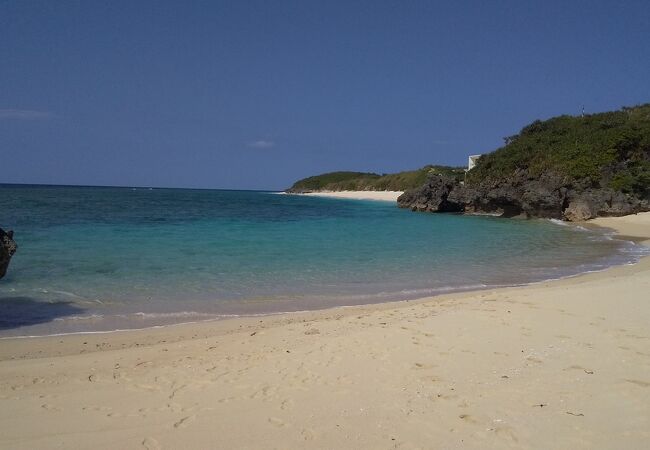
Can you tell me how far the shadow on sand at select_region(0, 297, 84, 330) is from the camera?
25.2ft

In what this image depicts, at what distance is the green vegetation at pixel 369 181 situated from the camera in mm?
99000

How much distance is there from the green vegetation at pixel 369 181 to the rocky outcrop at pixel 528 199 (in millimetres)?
24400

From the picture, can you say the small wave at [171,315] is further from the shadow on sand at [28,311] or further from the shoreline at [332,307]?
the shadow on sand at [28,311]

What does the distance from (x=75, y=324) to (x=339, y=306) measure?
4.91m

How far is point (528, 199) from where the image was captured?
39094 millimetres

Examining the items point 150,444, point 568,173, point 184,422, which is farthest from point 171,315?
point 568,173

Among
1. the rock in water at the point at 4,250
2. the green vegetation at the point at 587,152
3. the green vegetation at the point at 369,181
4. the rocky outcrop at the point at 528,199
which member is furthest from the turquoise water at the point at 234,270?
the green vegetation at the point at 369,181

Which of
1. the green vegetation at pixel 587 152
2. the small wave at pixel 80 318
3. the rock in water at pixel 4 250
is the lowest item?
the small wave at pixel 80 318

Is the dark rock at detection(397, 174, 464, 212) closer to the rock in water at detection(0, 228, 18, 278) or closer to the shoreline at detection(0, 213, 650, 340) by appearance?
the shoreline at detection(0, 213, 650, 340)

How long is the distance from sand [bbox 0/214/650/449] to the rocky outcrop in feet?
103

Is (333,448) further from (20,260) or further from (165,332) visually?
(20,260)

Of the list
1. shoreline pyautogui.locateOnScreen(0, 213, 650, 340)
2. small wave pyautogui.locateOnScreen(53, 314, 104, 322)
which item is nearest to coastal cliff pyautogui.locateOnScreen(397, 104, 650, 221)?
shoreline pyautogui.locateOnScreen(0, 213, 650, 340)

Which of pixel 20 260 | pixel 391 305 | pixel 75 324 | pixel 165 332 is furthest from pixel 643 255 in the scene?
pixel 20 260

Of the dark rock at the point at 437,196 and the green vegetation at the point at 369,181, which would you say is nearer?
the dark rock at the point at 437,196
